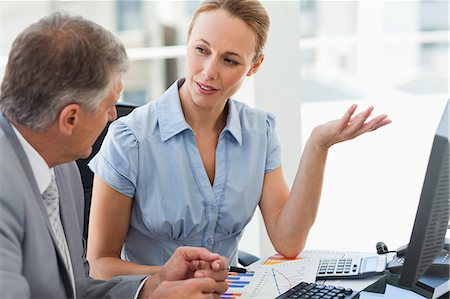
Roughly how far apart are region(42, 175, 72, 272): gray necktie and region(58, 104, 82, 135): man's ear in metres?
0.18

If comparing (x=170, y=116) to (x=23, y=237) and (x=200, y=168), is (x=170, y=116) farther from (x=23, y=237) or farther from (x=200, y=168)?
(x=23, y=237)

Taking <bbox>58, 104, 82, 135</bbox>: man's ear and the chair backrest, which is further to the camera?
the chair backrest

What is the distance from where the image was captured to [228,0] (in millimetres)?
1933

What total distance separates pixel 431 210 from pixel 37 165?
75cm

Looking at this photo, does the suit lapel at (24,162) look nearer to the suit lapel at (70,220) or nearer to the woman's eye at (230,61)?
the suit lapel at (70,220)

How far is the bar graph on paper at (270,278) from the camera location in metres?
1.61

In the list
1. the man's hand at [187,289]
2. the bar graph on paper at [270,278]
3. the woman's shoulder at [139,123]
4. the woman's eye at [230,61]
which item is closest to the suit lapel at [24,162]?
the man's hand at [187,289]

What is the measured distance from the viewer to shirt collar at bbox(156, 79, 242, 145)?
1.97 m

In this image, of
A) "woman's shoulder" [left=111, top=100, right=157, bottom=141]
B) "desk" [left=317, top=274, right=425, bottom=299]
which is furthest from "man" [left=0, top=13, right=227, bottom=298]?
"woman's shoulder" [left=111, top=100, right=157, bottom=141]

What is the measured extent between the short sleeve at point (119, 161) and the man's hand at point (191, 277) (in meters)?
0.35

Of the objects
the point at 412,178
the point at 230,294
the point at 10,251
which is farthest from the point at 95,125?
the point at 412,178

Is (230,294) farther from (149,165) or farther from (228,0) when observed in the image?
(228,0)

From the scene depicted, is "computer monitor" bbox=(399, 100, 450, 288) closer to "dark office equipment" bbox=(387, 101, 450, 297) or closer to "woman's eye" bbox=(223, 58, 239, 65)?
"dark office equipment" bbox=(387, 101, 450, 297)

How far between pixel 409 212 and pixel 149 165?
9.68 ft
